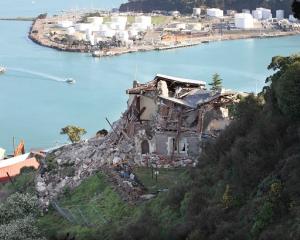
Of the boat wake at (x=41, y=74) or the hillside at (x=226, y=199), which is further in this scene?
the boat wake at (x=41, y=74)

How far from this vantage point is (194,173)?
618cm

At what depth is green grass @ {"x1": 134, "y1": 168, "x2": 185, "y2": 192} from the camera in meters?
7.29

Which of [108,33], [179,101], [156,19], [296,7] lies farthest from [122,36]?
[296,7]

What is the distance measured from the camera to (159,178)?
24.9ft

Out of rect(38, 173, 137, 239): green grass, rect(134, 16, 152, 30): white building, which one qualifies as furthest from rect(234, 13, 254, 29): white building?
rect(38, 173, 137, 239): green grass

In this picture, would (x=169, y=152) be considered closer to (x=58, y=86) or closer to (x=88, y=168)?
(x=88, y=168)

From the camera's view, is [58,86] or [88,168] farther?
[58,86]

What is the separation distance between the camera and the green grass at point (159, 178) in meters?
7.29

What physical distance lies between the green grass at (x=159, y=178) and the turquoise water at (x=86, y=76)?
9.69 metres

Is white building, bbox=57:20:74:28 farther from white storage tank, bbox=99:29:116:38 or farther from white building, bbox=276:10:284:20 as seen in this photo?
white building, bbox=276:10:284:20

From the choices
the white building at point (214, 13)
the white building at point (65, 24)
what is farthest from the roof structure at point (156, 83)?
the white building at point (214, 13)

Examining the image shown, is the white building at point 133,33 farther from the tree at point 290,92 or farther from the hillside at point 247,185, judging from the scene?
the tree at point 290,92

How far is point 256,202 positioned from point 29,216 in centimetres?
310

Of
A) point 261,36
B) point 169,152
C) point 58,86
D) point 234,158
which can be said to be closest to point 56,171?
point 169,152
